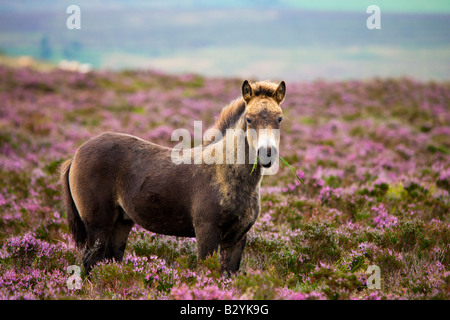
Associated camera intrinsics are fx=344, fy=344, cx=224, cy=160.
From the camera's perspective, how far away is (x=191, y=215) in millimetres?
4242

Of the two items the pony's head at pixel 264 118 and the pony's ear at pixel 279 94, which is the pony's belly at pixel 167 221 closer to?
the pony's head at pixel 264 118

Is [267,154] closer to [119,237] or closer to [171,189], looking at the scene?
[171,189]

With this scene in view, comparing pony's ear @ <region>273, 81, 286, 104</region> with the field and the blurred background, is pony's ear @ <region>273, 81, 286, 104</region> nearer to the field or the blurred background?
the field

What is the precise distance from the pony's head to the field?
0.56 m

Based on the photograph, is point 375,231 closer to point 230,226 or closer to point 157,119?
point 230,226

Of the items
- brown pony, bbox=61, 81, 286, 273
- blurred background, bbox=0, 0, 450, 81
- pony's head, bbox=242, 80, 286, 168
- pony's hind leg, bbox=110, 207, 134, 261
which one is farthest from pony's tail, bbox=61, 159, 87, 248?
blurred background, bbox=0, 0, 450, 81

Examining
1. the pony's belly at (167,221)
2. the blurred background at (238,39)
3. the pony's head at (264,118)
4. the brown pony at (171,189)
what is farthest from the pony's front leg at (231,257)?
the blurred background at (238,39)

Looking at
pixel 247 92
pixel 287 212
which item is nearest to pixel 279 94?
Answer: pixel 247 92

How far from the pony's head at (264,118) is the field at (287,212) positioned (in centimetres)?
56

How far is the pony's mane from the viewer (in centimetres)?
416

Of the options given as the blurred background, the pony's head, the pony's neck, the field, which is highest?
the blurred background

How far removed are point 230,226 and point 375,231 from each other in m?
2.96
